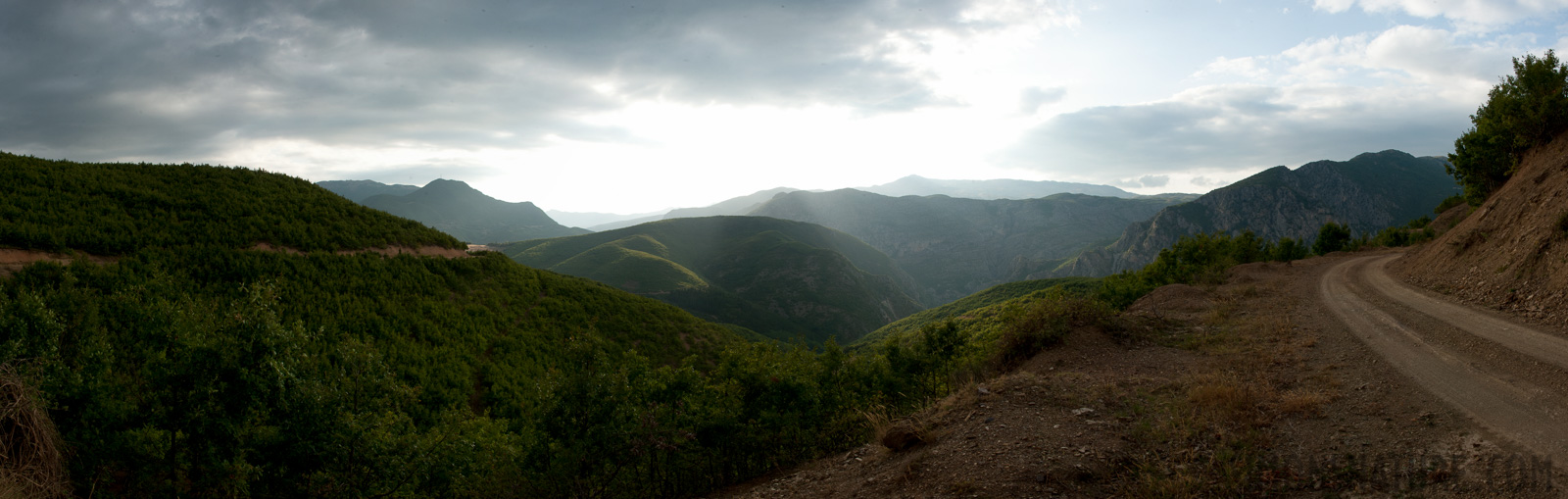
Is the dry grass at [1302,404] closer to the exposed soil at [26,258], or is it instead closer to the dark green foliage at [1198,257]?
the dark green foliage at [1198,257]

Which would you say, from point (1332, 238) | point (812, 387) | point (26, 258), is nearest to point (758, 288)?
point (1332, 238)

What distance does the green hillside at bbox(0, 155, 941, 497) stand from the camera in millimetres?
Result: 10094

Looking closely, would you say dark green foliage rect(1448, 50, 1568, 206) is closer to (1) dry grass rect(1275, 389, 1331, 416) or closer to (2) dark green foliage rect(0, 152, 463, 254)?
(1) dry grass rect(1275, 389, 1331, 416)

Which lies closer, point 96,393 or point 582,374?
point 96,393

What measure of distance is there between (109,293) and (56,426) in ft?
66.8

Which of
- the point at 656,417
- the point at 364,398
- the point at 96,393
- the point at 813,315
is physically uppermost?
the point at 96,393

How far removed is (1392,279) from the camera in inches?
997

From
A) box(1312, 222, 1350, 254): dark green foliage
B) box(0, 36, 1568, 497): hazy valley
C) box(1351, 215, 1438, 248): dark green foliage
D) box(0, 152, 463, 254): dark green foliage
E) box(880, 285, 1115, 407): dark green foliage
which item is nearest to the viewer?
box(0, 36, 1568, 497): hazy valley

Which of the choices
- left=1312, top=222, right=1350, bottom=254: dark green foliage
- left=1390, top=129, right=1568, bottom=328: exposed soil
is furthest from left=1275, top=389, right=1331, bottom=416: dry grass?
left=1312, top=222, right=1350, bottom=254: dark green foliage

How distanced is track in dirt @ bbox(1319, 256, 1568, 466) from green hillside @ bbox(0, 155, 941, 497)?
10681mm

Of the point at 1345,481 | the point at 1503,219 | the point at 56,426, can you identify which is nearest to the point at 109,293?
the point at 56,426

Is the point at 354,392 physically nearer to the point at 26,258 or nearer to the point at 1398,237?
the point at 26,258

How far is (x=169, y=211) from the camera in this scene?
106ft

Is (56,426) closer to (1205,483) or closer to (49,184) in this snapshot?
(1205,483)
